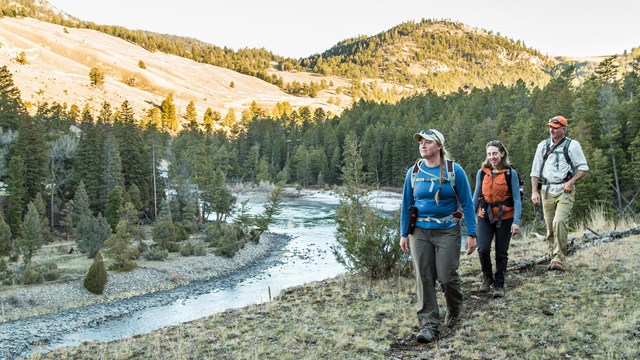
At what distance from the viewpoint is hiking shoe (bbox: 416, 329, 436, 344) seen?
547 cm

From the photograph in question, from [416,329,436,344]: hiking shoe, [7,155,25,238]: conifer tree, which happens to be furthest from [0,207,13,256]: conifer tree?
[416,329,436,344]: hiking shoe

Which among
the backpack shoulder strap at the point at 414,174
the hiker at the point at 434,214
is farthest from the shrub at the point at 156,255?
the backpack shoulder strap at the point at 414,174

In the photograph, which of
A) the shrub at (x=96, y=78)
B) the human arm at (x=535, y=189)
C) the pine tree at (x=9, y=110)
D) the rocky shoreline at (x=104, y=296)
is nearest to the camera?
the human arm at (x=535, y=189)

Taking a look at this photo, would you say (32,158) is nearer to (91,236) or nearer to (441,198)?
(91,236)

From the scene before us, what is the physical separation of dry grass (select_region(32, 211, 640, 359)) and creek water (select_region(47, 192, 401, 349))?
467 centimetres

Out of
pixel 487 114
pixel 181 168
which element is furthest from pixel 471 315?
pixel 487 114

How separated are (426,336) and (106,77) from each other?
529 ft

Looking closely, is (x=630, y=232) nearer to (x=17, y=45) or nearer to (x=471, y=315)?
(x=471, y=315)

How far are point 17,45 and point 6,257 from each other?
463 feet

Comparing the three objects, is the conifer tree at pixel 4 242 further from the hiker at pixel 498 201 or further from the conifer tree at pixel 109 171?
the hiker at pixel 498 201

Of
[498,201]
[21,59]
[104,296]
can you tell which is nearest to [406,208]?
[498,201]

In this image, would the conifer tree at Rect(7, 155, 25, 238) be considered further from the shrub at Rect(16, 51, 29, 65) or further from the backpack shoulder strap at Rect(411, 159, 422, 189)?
the shrub at Rect(16, 51, 29, 65)

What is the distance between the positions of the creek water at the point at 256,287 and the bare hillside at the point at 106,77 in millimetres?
78346

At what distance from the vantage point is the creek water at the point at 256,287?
18688mm
